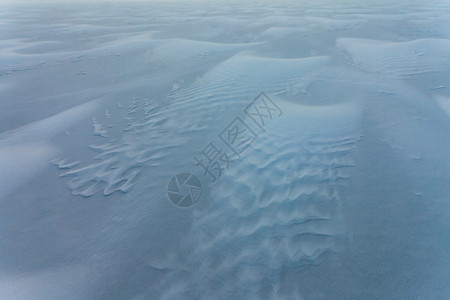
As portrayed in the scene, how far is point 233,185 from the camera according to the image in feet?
8.57

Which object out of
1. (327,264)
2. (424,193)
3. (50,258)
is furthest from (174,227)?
(424,193)

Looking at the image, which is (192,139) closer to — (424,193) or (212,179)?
→ (212,179)

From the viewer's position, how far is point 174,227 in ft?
7.29

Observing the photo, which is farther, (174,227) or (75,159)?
(75,159)

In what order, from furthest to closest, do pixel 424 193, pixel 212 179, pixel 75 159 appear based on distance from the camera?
pixel 75 159
pixel 212 179
pixel 424 193

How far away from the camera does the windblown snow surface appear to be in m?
1.85

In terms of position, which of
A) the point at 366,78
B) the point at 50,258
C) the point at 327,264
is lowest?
the point at 50,258

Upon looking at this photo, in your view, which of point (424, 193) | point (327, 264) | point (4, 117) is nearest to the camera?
point (327, 264)

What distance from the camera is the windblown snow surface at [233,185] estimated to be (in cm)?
185

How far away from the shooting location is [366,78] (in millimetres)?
5047

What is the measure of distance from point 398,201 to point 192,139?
7.43 feet

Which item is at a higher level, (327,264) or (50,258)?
(327,264)

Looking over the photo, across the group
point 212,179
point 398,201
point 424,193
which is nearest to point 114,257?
point 212,179

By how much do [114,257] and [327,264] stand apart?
156 cm
